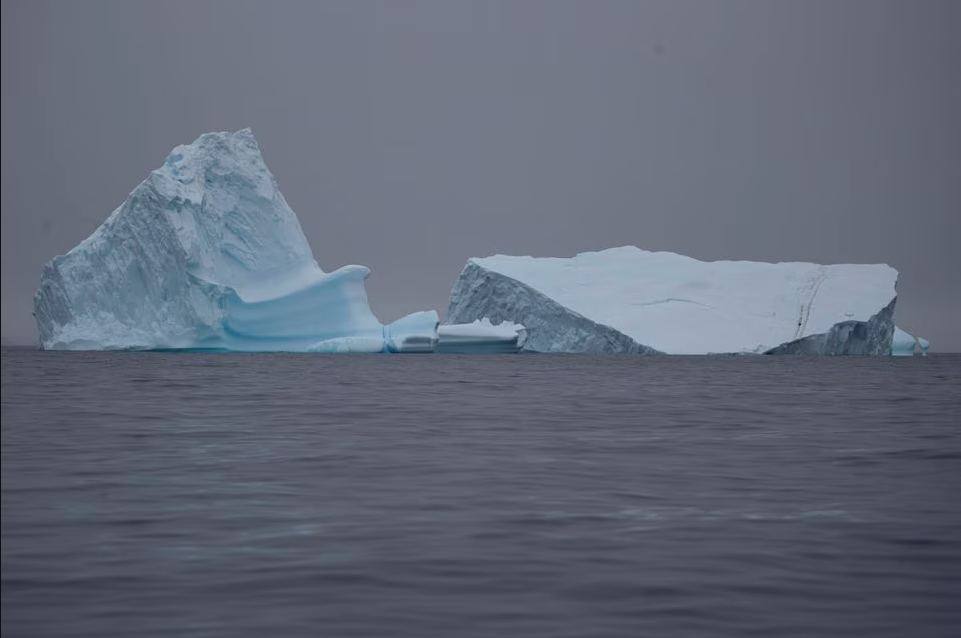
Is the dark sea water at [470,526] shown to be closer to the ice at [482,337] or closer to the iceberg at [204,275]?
the iceberg at [204,275]

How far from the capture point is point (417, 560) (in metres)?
5.41

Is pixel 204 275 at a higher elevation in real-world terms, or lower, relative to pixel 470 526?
higher

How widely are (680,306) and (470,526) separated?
32150 mm

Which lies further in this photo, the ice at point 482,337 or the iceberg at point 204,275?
the ice at point 482,337

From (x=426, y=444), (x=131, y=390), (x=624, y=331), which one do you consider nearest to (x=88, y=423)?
(x=426, y=444)

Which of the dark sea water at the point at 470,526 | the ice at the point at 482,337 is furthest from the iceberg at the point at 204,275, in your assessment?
the dark sea water at the point at 470,526

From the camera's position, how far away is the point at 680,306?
124 ft

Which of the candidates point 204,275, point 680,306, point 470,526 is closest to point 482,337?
point 680,306

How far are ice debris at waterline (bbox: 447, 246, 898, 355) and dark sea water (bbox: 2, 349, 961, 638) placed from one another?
22216 millimetres

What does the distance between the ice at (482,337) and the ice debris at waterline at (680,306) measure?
999 mm

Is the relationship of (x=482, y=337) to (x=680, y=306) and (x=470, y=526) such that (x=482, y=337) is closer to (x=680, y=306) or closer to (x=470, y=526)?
(x=680, y=306)

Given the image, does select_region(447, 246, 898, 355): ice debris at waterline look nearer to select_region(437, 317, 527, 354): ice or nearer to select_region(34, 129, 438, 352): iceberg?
select_region(437, 317, 527, 354): ice

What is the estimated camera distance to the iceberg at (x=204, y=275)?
31.1 m

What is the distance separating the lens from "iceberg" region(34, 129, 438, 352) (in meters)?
31.1
